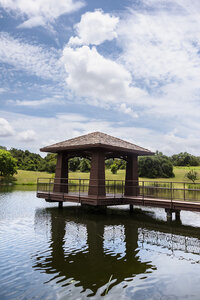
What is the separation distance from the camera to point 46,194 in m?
19.8

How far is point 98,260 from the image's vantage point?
27.2ft

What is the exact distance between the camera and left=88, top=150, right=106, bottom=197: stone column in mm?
17297

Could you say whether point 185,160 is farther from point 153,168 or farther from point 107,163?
point 107,163

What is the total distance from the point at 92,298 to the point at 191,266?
12.7 feet

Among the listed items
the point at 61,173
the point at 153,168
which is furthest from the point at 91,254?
the point at 153,168

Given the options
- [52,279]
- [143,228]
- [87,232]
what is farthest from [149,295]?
[143,228]

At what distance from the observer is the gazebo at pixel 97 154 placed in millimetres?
17328

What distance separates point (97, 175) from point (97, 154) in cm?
148

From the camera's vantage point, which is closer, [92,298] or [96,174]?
[92,298]

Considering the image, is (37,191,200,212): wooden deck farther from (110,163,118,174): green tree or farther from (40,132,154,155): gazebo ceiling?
(110,163,118,174): green tree

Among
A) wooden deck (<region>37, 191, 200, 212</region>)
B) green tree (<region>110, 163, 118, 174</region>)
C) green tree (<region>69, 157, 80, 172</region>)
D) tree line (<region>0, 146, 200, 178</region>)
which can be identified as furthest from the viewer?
green tree (<region>69, 157, 80, 172</region>)

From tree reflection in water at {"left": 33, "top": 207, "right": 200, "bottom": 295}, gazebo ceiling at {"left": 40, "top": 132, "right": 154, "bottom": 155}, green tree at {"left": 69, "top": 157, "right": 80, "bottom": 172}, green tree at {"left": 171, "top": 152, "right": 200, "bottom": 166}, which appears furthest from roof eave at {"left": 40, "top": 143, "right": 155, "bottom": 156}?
green tree at {"left": 171, "top": 152, "right": 200, "bottom": 166}

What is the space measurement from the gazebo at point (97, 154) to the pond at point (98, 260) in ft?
11.3

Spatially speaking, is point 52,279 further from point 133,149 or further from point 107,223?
point 133,149
